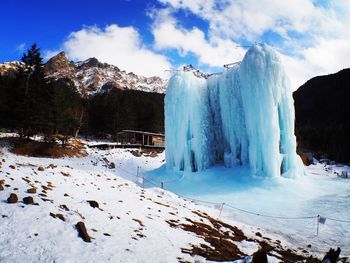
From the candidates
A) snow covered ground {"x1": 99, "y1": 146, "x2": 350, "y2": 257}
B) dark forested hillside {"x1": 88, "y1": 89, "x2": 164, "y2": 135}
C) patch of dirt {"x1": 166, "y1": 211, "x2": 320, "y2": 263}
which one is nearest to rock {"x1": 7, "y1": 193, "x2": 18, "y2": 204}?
patch of dirt {"x1": 166, "y1": 211, "x2": 320, "y2": 263}

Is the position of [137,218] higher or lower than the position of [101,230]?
lower

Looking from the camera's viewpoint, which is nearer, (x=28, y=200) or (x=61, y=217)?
(x=61, y=217)

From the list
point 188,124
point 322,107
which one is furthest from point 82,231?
point 322,107

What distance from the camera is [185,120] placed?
32781mm

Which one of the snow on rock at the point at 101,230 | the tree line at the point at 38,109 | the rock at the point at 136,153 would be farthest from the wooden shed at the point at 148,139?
the snow on rock at the point at 101,230

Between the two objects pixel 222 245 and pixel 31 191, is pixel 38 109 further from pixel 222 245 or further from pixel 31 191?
pixel 222 245

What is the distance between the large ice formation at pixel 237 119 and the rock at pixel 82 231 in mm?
20018

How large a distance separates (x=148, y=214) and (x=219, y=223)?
13.5ft

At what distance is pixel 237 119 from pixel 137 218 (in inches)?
853

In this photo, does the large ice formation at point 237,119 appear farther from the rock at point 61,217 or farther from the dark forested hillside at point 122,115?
the dark forested hillside at point 122,115

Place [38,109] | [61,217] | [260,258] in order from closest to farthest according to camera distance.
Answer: [260,258], [61,217], [38,109]

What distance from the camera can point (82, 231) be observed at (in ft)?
27.3

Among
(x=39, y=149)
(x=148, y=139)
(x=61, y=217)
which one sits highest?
(x=148, y=139)

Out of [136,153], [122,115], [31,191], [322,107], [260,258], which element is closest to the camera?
[260,258]
